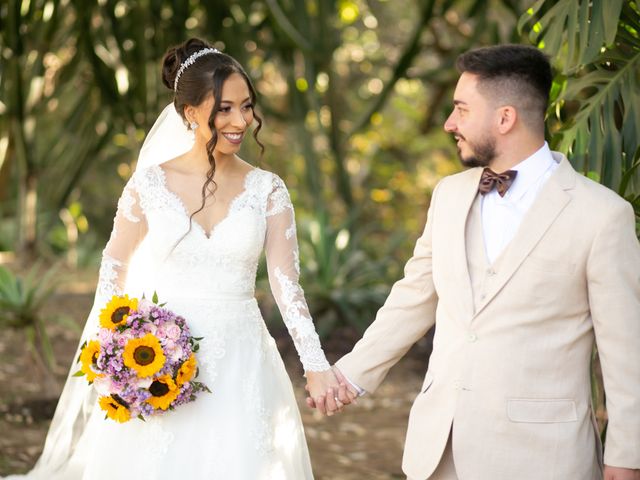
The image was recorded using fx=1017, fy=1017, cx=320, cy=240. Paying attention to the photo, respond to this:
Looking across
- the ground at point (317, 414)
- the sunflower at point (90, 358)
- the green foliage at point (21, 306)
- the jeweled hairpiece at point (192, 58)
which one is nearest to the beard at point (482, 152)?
the jeweled hairpiece at point (192, 58)

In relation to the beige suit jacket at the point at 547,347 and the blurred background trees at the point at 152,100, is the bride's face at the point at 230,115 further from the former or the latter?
the blurred background trees at the point at 152,100

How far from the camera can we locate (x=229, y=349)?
3.45 m

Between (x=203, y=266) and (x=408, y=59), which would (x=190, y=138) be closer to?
(x=203, y=266)

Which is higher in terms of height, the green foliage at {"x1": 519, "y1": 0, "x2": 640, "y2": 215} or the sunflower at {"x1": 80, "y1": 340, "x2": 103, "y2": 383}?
the green foliage at {"x1": 519, "y1": 0, "x2": 640, "y2": 215}

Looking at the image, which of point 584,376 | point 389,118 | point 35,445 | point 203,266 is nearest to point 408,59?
point 35,445

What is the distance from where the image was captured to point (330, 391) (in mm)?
3416

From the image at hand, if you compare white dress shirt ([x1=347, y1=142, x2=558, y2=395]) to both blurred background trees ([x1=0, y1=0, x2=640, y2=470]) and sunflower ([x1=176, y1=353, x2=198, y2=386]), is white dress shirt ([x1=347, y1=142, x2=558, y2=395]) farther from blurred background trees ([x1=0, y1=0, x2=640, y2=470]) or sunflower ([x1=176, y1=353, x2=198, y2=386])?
blurred background trees ([x1=0, y1=0, x2=640, y2=470])

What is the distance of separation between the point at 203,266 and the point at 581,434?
1369 mm

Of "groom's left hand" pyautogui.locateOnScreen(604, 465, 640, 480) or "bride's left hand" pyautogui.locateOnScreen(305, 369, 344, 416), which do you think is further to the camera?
"bride's left hand" pyautogui.locateOnScreen(305, 369, 344, 416)

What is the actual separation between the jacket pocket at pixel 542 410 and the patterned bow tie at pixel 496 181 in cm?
60

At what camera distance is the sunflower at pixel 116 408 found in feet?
10.6

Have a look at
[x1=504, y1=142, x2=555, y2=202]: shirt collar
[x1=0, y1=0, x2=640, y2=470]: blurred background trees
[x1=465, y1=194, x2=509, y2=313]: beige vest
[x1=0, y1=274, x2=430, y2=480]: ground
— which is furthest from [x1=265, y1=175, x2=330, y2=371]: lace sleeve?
[x1=0, y1=0, x2=640, y2=470]: blurred background trees

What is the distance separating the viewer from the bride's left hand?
3406 millimetres

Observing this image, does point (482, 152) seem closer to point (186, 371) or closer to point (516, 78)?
point (516, 78)
